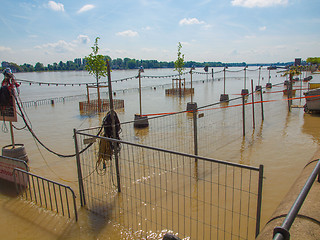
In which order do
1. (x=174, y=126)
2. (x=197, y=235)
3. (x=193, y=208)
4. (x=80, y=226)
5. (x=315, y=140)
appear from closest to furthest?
(x=197, y=235)
(x=80, y=226)
(x=193, y=208)
(x=315, y=140)
(x=174, y=126)

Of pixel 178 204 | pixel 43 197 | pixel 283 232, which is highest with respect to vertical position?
pixel 283 232

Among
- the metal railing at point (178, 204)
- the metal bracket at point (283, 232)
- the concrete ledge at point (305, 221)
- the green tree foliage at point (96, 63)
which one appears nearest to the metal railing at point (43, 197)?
the metal railing at point (178, 204)

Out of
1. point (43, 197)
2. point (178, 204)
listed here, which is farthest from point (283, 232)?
point (43, 197)

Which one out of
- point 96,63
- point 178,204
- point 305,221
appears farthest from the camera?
point 96,63

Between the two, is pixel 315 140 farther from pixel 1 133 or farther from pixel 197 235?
pixel 1 133

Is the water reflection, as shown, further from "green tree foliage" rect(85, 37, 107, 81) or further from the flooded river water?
"green tree foliage" rect(85, 37, 107, 81)

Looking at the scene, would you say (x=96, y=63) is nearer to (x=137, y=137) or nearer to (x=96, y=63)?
(x=96, y=63)

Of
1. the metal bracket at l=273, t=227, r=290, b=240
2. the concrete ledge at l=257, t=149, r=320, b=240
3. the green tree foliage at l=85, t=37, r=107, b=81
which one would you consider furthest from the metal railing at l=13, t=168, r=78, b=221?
the green tree foliage at l=85, t=37, r=107, b=81

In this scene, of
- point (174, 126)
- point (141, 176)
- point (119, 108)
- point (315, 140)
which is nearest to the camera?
point (141, 176)

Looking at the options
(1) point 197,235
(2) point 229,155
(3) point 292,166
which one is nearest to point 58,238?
(1) point 197,235

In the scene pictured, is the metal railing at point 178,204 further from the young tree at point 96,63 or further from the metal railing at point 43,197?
the young tree at point 96,63

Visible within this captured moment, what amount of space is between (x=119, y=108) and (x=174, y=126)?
965 centimetres

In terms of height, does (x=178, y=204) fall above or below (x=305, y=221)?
below

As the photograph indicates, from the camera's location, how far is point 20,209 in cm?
567
